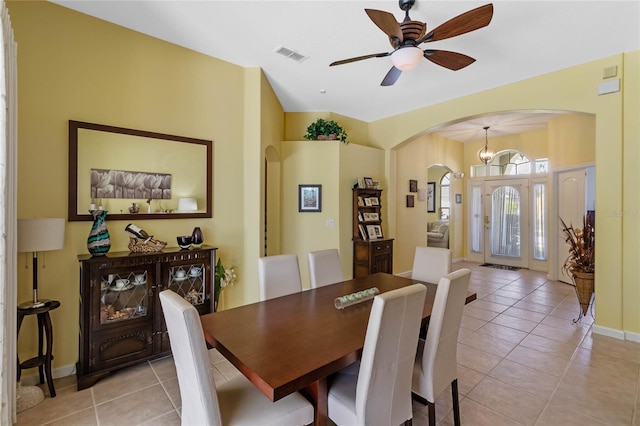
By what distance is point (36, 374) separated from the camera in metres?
2.42

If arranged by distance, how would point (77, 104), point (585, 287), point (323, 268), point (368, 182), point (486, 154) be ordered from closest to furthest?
point (77, 104) → point (323, 268) → point (585, 287) → point (368, 182) → point (486, 154)

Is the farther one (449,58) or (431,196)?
(431,196)

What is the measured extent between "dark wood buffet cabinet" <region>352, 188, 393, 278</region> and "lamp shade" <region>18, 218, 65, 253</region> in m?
3.73

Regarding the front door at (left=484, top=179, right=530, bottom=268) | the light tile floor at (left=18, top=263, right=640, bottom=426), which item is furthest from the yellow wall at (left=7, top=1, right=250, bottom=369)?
the front door at (left=484, top=179, right=530, bottom=268)

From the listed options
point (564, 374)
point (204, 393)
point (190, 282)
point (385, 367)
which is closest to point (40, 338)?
point (190, 282)

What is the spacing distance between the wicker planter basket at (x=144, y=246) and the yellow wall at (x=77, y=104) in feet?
0.78

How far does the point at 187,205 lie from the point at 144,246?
0.64m

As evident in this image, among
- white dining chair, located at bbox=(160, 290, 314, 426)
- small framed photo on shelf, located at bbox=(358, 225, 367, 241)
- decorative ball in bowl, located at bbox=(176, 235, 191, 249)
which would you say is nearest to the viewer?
white dining chair, located at bbox=(160, 290, 314, 426)

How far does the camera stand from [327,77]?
3.85 m

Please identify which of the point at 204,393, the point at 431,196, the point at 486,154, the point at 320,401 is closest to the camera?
the point at 204,393

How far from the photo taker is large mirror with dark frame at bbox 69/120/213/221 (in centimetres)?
261

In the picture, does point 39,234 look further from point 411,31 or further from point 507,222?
point 507,222

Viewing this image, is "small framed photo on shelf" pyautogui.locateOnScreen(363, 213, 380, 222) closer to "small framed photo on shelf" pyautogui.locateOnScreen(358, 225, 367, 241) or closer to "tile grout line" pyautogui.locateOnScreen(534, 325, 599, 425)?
"small framed photo on shelf" pyautogui.locateOnScreen(358, 225, 367, 241)

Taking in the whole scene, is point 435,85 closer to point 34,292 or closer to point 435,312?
point 435,312
